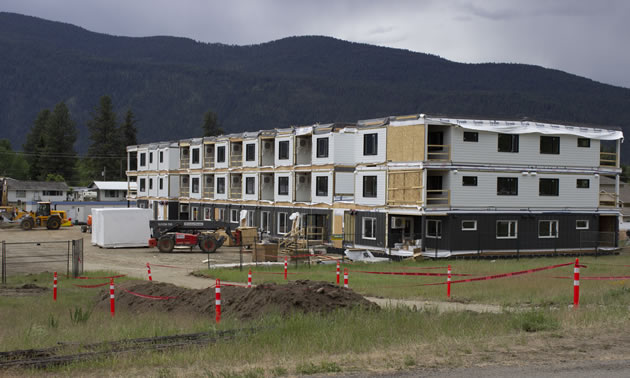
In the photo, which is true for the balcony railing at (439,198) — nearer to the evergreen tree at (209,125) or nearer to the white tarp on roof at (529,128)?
the white tarp on roof at (529,128)

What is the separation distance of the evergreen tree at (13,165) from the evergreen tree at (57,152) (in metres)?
11.0

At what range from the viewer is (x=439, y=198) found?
137 ft

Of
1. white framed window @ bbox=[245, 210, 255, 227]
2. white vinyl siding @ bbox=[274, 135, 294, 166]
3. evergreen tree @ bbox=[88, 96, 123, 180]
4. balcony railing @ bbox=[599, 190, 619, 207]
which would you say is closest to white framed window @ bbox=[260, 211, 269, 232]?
white framed window @ bbox=[245, 210, 255, 227]

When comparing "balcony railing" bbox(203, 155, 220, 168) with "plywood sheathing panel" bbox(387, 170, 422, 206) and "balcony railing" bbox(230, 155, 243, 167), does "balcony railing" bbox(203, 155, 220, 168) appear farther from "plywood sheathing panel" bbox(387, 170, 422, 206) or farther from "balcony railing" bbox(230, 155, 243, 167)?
"plywood sheathing panel" bbox(387, 170, 422, 206)

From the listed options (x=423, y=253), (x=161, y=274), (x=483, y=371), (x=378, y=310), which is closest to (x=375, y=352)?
(x=483, y=371)

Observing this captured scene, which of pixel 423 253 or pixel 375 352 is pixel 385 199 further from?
pixel 375 352

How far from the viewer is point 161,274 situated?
35219 millimetres

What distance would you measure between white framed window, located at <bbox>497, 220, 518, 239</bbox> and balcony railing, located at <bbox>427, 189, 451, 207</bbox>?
4.22 metres

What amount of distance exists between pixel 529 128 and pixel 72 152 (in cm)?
11480

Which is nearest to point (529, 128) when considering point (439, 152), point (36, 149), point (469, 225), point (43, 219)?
point (439, 152)

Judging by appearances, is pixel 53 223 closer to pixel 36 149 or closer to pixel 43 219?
pixel 43 219

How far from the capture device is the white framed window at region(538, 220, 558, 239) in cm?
4638

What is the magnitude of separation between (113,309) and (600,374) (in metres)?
15.0

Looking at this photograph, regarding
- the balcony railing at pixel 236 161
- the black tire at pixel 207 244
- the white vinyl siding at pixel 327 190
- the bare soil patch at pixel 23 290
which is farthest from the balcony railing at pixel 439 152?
the bare soil patch at pixel 23 290
